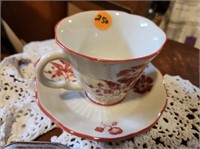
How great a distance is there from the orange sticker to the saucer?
5.0 inches

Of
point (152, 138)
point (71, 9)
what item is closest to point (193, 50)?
point (152, 138)

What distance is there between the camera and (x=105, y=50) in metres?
0.48

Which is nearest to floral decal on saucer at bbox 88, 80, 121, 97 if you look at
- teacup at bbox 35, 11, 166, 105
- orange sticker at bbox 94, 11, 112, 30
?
teacup at bbox 35, 11, 166, 105

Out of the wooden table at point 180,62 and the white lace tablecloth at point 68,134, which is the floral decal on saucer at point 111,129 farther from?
the wooden table at point 180,62

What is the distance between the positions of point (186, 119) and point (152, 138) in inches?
3.2

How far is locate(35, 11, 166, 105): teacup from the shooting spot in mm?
329

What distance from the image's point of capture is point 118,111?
40 centimetres

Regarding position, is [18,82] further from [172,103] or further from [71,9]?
[71,9]

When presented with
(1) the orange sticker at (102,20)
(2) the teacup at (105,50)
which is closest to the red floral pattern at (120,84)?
(2) the teacup at (105,50)

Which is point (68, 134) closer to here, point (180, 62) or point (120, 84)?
point (120, 84)

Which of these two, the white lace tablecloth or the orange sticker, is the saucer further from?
the orange sticker

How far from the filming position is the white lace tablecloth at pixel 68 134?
36 centimetres

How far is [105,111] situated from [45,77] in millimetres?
115

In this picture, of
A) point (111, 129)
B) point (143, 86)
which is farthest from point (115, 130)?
point (143, 86)
